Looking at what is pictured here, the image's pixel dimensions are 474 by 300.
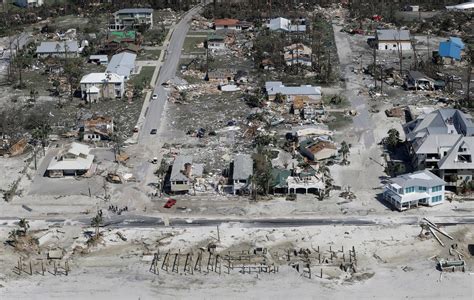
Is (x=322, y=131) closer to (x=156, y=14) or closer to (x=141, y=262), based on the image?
(x=141, y=262)

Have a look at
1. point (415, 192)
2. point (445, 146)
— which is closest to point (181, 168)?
point (415, 192)

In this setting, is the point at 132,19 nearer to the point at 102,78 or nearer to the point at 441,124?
the point at 102,78

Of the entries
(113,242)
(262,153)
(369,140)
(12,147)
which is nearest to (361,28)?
(369,140)

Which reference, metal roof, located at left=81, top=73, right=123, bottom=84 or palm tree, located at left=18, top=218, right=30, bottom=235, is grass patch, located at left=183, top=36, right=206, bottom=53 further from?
palm tree, located at left=18, top=218, right=30, bottom=235

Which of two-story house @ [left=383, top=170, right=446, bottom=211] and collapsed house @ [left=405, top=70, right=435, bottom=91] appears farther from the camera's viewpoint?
collapsed house @ [left=405, top=70, right=435, bottom=91]

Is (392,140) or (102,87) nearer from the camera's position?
(392,140)

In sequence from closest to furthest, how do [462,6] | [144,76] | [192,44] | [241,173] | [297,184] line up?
[297,184], [241,173], [144,76], [192,44], [462,6]

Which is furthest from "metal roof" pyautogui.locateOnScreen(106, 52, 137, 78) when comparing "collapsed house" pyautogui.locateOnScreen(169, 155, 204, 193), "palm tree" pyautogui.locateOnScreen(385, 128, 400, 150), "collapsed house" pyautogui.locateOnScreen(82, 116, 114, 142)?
"palm tree" pyautogui.locateOnScreen(385, 128, 400, 150)
